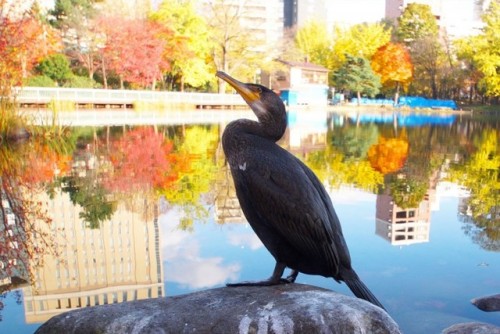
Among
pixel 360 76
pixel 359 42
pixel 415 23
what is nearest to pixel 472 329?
pixel 360 76

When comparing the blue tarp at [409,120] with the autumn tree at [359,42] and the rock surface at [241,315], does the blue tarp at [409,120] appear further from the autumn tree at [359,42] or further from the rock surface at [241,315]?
the rock surface at [241,315]

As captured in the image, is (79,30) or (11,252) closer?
(11,252)

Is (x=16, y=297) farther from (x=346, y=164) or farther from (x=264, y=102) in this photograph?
(x=346, y=164)

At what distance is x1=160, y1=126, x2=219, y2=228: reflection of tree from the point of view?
8062mm

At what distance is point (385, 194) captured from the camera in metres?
9.12

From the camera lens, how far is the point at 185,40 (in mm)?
36250

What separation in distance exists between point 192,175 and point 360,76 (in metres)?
39.4

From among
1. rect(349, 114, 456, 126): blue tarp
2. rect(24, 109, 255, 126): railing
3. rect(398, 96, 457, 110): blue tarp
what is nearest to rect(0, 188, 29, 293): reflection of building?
rect(24, 109, 255, 126): railing

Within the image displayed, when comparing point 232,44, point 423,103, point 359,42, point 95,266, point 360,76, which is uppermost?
point 359,42

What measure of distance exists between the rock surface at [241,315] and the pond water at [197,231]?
70.3 inches

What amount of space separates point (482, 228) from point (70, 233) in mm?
6231

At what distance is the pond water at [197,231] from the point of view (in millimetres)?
4887

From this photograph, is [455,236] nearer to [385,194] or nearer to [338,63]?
[385,194]

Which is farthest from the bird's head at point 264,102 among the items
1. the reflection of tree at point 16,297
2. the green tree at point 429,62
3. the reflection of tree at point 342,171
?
the green tree at point 429,62
